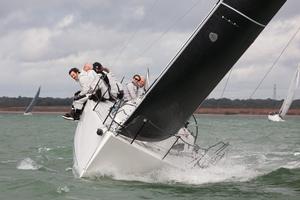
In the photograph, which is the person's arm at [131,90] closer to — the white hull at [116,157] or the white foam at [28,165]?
the white foam at [28,165]

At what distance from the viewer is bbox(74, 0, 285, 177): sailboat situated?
7.61 m

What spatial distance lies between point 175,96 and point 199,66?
0.53 metres

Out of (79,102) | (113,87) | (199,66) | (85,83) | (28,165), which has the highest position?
(199,66)

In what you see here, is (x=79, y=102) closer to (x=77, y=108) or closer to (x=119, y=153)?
(x=77, y=108)

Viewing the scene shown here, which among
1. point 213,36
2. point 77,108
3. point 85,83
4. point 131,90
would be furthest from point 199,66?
point 131,90

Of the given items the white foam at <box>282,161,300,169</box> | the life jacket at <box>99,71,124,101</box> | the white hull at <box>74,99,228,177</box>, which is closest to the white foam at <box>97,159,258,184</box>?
the white hull at <box>74,99,228,177</box>

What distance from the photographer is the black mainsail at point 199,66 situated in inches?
299

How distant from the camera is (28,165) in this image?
433 inches

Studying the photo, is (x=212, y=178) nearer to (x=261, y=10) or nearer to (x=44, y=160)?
(x=261, y=10)

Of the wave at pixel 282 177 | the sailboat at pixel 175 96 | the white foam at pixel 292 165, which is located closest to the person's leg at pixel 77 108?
the sailboat at pixel 175 96

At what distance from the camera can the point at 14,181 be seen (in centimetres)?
829

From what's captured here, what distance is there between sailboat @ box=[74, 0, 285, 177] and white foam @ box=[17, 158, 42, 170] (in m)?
2.09

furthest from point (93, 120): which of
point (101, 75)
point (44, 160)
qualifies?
point (44, 160)

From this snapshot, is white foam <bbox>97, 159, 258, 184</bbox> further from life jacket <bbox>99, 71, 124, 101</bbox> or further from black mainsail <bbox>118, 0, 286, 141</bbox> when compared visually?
A: life jacket <bbox>99, 71, 124, 101</bbox>
